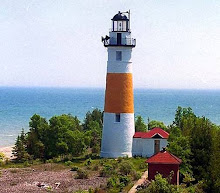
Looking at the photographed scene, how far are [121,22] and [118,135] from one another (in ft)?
24.3

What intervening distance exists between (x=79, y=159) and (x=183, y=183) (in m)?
10.8

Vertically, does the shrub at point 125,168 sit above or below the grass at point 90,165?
above

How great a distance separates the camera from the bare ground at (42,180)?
2505 cm

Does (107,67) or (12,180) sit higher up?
(107,67)

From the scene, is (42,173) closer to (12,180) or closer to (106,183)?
(12,180)

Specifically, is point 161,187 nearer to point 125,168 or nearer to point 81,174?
point 125,168

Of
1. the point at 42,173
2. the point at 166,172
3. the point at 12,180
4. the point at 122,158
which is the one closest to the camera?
the point at 166,172

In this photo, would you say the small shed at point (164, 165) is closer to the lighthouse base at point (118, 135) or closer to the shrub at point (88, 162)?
the shrub at point (88, 162)

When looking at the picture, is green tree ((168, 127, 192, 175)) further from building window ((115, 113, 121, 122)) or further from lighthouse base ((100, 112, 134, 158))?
building window ((115, 113, 121, 122))

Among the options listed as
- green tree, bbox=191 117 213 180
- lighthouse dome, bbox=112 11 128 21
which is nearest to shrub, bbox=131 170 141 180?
green tree, bbox=191 117 213 180

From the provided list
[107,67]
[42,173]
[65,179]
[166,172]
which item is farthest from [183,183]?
[107,67]

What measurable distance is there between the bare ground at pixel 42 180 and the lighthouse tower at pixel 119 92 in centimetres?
418

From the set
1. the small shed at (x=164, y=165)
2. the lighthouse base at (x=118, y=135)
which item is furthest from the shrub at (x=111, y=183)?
the lighthouse base at (x=118, y=135)

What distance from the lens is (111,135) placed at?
32.7 metres
